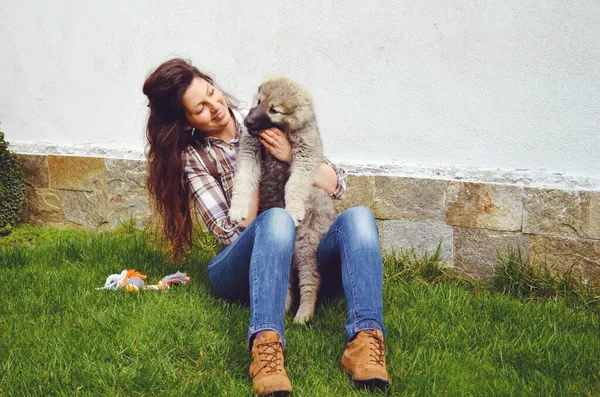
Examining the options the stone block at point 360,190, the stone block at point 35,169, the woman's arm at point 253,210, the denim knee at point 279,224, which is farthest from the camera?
the stone block at point 35,169

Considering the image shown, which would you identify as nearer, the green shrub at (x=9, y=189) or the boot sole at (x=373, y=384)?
the boot sole at (x=373, y=384)

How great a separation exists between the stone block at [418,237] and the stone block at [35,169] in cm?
319

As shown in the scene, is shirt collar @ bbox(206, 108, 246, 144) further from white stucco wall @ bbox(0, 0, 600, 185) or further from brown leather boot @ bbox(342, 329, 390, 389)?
brown leather boot @ bbox(342, 329, 390, 389)

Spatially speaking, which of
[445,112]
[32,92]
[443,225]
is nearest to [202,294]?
[443,225]

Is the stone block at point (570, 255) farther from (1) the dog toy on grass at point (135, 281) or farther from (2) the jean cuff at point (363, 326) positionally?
(1) the dog toy on grass at point (135, 281)

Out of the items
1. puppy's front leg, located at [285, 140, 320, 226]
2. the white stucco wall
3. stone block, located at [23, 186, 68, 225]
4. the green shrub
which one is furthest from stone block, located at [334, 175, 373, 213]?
the green shrub

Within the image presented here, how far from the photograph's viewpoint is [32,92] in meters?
4.91

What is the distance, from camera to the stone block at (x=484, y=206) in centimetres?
344

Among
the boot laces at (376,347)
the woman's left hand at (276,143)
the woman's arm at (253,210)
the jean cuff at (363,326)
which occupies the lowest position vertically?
the boot laces at (376,347)

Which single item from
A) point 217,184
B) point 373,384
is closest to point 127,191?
point 217,184

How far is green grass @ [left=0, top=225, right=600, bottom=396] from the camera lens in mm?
2195

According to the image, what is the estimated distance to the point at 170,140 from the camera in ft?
9.20

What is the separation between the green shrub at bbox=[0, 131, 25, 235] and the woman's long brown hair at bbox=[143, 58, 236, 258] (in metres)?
2.46

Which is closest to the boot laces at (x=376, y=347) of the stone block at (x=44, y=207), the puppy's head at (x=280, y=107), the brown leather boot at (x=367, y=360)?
the brown leather boot at (x=367, y=360)
